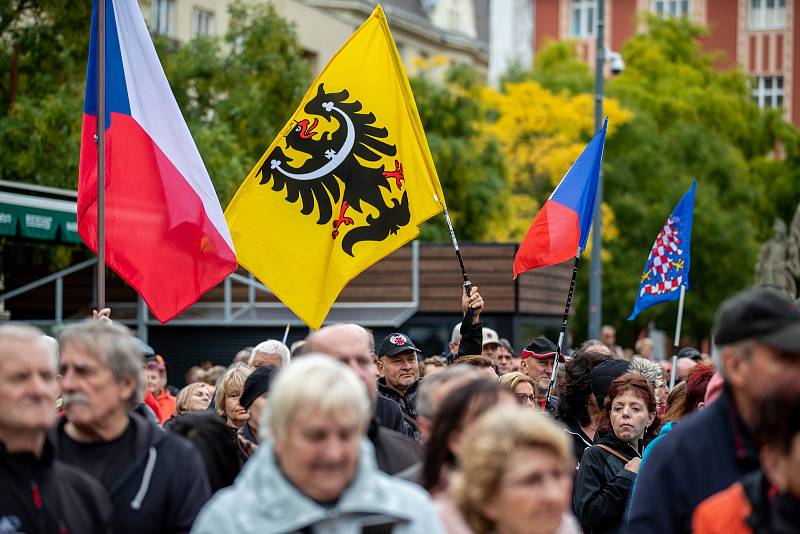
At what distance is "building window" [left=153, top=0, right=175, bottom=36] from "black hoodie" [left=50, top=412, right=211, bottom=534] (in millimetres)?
35131

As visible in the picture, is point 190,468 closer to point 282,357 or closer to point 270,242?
A: point 282,357

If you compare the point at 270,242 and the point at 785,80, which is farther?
the point at 785,80

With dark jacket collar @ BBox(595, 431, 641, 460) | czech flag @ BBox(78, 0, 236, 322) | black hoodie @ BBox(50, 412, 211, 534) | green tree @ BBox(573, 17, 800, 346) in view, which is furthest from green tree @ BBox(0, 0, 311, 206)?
green tree @ BBox(573, 17, 800, 346)

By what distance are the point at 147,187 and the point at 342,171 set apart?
1.34m

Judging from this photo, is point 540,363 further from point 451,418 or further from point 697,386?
point 451,418

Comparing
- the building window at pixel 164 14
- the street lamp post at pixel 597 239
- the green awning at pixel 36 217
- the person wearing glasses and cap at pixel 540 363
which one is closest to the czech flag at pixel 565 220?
the person wearing glasses and cap at pixel 540 363

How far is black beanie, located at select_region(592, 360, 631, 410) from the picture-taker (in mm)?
8789

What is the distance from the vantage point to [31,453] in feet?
15.5

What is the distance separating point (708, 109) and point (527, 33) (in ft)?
90.9

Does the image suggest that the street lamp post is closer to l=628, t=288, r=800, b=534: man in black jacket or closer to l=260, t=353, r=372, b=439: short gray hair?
l=628, t=288, r=800, b=534: man in black jacket

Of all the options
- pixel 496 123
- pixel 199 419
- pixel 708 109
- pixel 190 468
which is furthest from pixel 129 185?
pixel 708 109

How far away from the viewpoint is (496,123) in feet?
143

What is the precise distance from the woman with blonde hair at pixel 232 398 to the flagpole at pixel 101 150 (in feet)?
2.58

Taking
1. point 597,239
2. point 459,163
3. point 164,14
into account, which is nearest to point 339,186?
point 597,239
